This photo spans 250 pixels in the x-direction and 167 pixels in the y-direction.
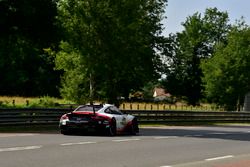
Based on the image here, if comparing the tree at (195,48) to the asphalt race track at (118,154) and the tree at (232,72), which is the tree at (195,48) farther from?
the asphalt race track at (118,154)

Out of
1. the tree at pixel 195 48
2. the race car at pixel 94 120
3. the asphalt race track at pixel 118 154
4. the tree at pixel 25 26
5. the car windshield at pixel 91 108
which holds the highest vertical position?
the tree at pixel 195 48

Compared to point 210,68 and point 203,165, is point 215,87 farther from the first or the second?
point 203,165

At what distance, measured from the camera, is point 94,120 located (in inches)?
846

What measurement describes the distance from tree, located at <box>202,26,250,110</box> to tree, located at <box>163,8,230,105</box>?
2606cm

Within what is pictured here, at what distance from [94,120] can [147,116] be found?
1386 cm

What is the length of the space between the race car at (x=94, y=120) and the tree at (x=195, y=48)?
76757 millimetres

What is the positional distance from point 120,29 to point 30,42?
406 inches

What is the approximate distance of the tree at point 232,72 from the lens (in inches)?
2699

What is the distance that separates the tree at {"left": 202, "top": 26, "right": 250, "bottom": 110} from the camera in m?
68.6

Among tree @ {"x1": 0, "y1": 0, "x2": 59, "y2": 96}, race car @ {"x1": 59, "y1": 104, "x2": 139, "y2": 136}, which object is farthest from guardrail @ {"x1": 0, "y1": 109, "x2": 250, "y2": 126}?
race car @ {"x1": 59, "y1": 104, "x2": 139, "y2": 136}

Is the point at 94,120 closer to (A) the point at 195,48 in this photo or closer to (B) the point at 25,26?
(B) the point at 25,26

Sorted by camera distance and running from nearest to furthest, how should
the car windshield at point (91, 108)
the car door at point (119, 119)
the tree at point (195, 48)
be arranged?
the car windshield at point (91, 108) < the car door at point (119, 119) < the tree at point (195, 48)

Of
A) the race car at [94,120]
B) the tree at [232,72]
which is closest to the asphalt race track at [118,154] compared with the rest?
the race car at [94,120]

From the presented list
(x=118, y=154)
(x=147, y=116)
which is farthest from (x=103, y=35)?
(x=118, y=154)
